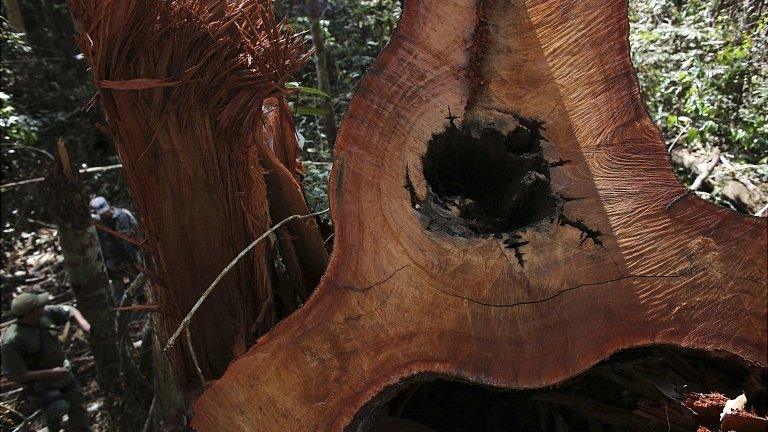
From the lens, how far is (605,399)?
1897 mm

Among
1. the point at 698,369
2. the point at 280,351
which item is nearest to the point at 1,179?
the point at 280,351


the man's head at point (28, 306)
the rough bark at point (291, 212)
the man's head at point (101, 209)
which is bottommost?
the man's head at point (28, 306)

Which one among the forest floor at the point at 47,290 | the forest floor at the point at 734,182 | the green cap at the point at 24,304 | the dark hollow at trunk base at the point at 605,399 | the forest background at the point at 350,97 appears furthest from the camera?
the forest floor at the point at 47,290

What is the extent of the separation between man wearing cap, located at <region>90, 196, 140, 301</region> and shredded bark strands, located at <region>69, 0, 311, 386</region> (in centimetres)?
305

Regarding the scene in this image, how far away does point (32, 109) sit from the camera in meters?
5.54

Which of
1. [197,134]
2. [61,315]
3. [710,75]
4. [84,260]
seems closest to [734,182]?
[710,75]

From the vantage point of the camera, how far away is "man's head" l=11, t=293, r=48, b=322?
3.26 metres

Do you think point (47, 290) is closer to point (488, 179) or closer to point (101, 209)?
point (101, 209)

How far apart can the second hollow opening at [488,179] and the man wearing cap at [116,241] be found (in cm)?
346

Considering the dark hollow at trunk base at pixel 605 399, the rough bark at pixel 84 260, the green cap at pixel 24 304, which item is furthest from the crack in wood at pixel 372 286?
the green cap at pixel 24 304

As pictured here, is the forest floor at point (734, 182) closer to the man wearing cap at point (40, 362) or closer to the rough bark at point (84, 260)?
the rough bark at point (84, 260)

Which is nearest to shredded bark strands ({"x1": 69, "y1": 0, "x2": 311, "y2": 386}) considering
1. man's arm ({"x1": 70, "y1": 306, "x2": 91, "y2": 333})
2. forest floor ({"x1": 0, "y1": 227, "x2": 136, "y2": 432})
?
man's arm ({"x1": 70, "y1": 306, "x2": 91, "y2": 333})

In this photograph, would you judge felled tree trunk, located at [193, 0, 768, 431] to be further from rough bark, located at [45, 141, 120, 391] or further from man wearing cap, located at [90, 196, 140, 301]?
man wearing cap, located at [90, 196, 140, 301]

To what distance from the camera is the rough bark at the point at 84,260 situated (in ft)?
9.14
